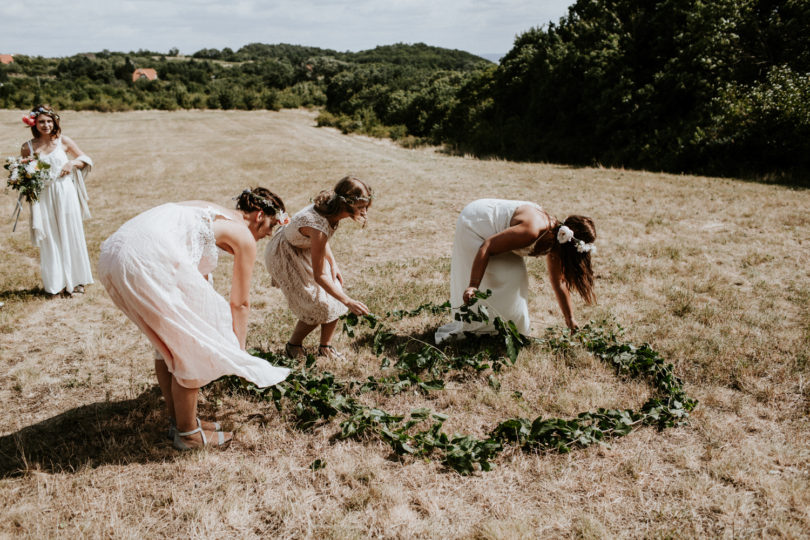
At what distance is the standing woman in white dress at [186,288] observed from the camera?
293cm

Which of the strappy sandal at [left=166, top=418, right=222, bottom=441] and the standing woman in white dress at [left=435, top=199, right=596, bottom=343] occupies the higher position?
the standing woman in white dress at [left=435, top=199, right=596, bottom=343]

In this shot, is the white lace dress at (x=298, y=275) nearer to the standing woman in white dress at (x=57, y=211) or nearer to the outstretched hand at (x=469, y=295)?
the outstretched hand at (x=469, y=295)

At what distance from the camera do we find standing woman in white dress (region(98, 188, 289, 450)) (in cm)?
293

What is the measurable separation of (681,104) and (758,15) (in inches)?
144

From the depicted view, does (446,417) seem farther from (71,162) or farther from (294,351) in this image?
(71,162)

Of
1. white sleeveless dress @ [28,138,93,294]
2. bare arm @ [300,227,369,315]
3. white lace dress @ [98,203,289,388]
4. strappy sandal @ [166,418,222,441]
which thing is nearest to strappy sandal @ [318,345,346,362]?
bare arm @ [300,227,369,315]

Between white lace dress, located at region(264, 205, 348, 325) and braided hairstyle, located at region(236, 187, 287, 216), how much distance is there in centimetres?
75

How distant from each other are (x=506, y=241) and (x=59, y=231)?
5682mm

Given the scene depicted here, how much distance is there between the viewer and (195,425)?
3.48 meters

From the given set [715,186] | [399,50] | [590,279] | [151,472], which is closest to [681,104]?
[715,186]

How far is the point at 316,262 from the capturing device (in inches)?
161

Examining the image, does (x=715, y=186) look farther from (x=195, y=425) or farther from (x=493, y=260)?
(x=195, y=425)

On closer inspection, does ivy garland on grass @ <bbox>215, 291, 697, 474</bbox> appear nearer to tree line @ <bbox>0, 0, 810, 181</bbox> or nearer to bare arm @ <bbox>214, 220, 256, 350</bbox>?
bare arm @ <bbox>214, 220, 256, 350</bbox>

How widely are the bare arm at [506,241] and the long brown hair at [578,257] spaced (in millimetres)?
217
